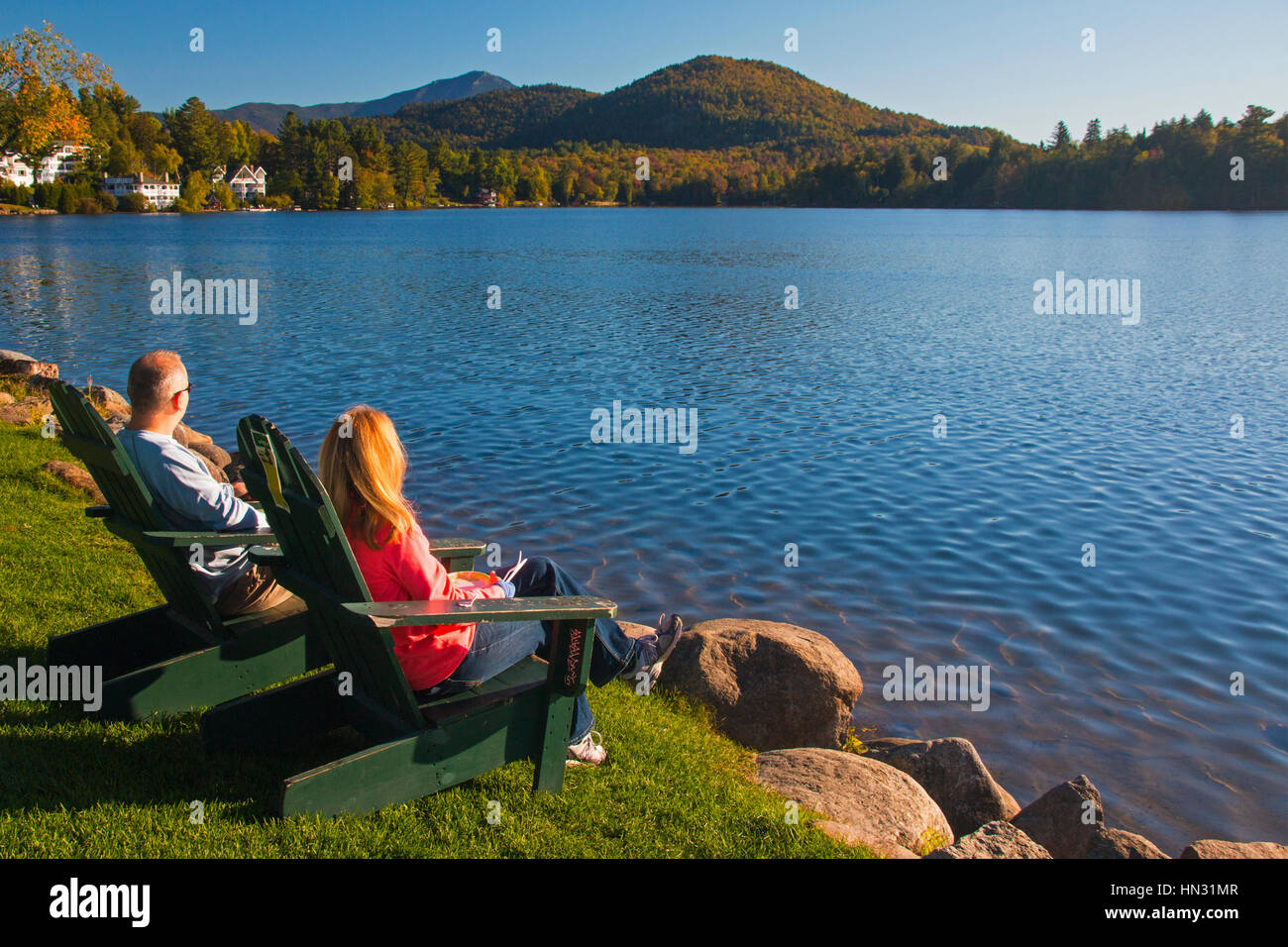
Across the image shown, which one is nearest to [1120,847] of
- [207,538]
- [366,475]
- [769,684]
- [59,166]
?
[769,684]

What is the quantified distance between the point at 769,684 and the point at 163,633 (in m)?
4.19

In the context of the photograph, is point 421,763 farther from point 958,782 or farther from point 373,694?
point 958,782

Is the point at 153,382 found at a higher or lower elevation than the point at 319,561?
higher

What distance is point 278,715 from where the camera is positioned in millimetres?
4633

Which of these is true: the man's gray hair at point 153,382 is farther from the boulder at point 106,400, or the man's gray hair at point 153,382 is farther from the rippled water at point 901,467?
the boulder at point 106,400

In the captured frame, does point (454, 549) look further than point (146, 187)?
No

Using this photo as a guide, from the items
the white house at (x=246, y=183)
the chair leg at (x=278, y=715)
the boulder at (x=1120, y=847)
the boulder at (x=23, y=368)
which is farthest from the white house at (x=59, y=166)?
the boulder at (x=1120, y=847)

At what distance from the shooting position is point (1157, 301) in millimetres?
37906

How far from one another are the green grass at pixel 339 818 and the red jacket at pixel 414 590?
0.63m

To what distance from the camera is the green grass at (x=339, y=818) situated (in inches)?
152

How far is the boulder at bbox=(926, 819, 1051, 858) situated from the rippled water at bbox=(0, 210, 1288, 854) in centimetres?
228
